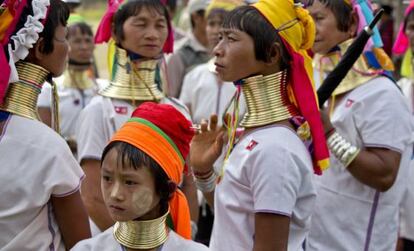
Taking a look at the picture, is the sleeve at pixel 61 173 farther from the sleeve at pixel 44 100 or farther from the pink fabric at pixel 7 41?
the sleeve at pixel 44 100

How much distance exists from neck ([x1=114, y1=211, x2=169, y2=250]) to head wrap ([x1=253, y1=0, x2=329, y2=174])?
74 centimetres

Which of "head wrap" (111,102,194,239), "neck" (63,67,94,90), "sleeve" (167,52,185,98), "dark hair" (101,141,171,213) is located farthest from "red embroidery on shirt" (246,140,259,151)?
"sleeve" (167,52,185,98)

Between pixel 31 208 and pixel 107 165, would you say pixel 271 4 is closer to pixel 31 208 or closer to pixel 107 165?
pixel 107 165

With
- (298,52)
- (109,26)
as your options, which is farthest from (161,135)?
(109,26)

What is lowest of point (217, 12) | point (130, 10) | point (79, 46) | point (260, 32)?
point (79, 46)

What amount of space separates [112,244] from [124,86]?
1360 mm

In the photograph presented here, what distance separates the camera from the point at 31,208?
8.87 feet

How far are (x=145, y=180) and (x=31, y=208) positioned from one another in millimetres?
453

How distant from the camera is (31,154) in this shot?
269cm

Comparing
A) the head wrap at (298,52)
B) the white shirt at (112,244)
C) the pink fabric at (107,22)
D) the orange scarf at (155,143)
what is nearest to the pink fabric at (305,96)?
the head wrap at (298,52)

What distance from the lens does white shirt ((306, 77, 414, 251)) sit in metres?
3.73

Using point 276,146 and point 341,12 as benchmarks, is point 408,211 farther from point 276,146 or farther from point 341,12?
point 276,146

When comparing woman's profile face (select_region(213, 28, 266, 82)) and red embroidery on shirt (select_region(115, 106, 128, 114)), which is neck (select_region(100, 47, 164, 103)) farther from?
woman's profile face (select_region(213, 28, 266, 82))

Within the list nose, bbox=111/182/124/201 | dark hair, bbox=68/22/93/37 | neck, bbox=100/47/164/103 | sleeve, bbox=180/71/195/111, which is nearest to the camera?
nose, bbox=111/182/124/201
